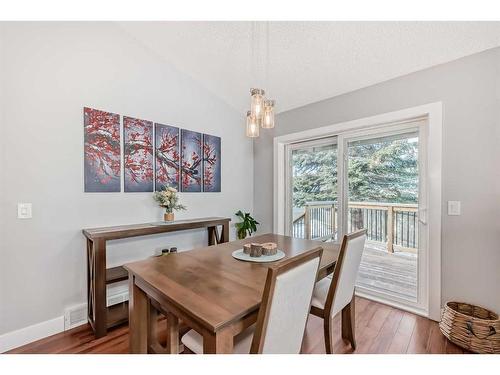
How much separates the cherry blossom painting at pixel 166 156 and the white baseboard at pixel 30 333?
4.36 ft

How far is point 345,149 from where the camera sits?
254cm

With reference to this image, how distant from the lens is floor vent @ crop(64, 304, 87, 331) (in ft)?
6.01

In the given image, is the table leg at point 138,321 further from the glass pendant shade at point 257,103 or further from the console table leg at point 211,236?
the console table leg at point 211,236

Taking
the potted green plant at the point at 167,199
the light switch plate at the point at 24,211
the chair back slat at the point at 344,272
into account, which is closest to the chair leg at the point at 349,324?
the chair back slat at the point at 344,272

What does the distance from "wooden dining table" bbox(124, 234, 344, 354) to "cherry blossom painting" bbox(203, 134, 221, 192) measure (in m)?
1.34

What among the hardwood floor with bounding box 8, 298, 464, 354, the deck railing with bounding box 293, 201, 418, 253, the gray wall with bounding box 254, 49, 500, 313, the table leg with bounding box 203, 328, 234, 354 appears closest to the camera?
the table leg with bounding box 203, 328, 234, 354

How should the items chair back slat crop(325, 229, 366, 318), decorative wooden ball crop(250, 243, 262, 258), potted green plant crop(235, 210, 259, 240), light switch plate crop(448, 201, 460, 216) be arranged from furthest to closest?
potted green plant crop(235, 210, 259, 240) < light switch plate crop(448, 201, 460, 216) < decorative wooden ball crop(250, 243, 262, 258) < chair back slat crop(325, 229, 366, 318)

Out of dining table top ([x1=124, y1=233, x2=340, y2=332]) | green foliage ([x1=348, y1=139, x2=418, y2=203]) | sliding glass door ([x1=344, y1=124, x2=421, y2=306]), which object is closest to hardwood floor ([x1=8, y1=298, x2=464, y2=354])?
sliding glass door ([x1=344, y1=124, x2=421, y2=306])

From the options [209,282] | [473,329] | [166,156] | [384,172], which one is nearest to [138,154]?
[166,156]

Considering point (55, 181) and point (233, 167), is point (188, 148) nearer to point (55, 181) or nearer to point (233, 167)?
point (233, 167)

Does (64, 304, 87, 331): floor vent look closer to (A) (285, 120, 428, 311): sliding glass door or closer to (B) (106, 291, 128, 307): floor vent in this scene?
(B) (106, 291, 128, 307): floor vent

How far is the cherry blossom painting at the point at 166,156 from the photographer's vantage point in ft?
7.84
